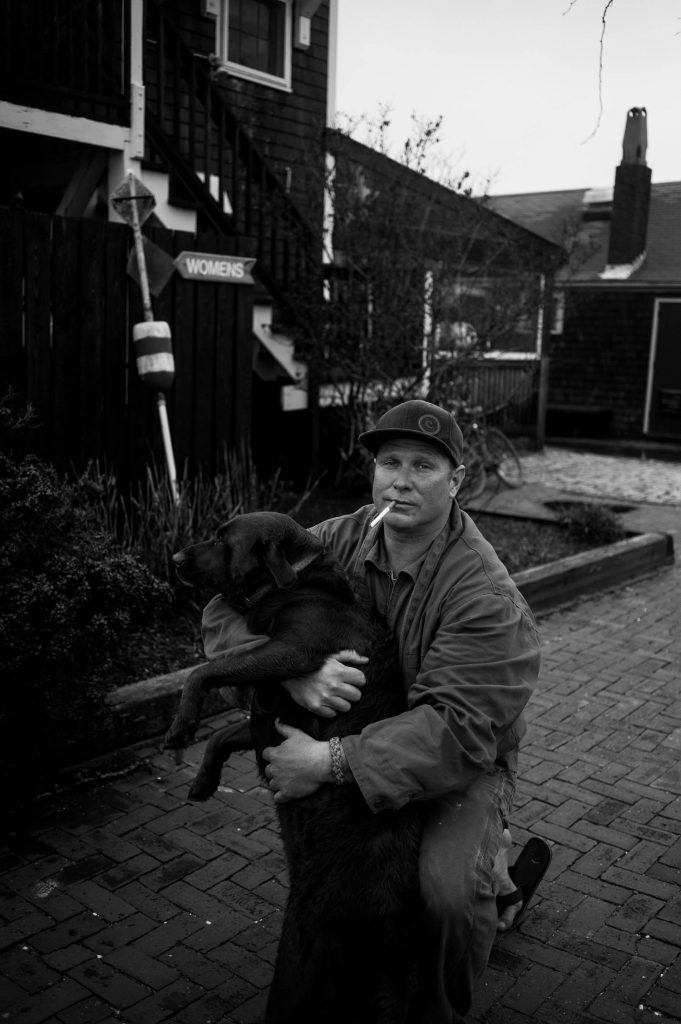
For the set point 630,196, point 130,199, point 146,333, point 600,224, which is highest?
point 630,196

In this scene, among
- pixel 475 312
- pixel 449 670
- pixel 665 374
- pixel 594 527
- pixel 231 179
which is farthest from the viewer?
pixel 665 374

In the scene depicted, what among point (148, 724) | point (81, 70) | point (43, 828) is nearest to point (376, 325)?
point (81, 70)

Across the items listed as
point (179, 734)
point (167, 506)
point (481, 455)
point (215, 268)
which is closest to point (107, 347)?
point (215, 268)

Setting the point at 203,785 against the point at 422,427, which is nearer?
the point at 422,427

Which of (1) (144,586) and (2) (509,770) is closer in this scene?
(2) (509,770)

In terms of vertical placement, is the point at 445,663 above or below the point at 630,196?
below

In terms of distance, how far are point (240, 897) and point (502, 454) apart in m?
9.61

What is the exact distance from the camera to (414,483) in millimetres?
3014

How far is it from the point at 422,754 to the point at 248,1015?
116 cm

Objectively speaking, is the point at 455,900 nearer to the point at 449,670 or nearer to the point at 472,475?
the point at 449,670

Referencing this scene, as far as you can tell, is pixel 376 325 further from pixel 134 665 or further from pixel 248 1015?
pixel 248 1015

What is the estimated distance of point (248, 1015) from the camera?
3.01 meters

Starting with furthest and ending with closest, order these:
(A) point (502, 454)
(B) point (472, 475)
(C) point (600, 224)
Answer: (C) point (600, 224), (A) point (502, 454), (B) point (472, 475)

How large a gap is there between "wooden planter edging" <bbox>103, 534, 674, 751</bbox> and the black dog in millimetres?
1736
